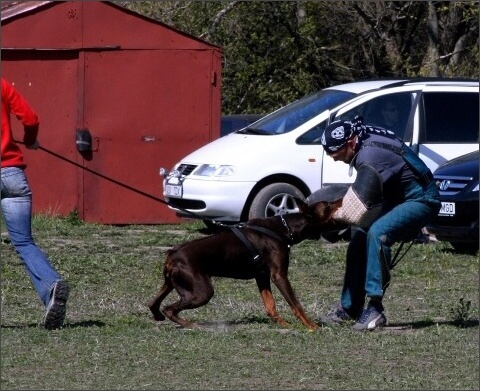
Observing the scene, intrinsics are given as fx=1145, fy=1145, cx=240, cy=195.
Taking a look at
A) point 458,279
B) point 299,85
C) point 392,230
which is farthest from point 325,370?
point 299,85

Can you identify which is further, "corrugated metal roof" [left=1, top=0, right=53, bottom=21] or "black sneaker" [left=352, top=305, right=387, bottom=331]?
"corrugated metal roof" [left=1, top=0, right=53, bottom=21]

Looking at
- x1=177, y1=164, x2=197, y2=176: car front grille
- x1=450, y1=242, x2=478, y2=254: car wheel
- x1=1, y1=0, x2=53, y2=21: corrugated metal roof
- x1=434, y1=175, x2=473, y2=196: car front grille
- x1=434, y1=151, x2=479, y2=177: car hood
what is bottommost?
x1=450, y1=242, x2=478, y2=254: car wheel

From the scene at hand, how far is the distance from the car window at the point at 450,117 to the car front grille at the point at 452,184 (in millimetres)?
1212

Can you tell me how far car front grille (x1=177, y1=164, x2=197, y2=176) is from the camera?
1365 cm

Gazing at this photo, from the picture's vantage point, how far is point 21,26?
49.4ft

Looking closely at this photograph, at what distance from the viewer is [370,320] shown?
7832mm

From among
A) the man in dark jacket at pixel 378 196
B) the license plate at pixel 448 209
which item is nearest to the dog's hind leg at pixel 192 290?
the man in dark jacket at pixel 378 196

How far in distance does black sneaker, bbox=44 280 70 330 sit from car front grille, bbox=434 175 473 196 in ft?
18.1

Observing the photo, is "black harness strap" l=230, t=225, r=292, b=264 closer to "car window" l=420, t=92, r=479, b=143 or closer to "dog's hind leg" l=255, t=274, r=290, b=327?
"dog's hind leg" l=255, t=274, r=290, b=327

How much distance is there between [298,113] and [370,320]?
6109 millimetres

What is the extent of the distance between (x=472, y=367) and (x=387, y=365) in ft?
1.59

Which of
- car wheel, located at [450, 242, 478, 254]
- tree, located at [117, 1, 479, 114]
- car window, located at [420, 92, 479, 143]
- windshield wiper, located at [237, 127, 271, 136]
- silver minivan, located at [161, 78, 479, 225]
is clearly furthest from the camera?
tree, located at [117, 1, 479, 114]

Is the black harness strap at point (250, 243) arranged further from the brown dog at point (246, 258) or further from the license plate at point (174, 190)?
the license plate at point (174, 190)

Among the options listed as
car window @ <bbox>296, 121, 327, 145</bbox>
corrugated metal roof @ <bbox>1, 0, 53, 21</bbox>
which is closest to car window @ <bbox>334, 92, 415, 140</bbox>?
car window @ <bbox>296, 121, 327, 145</bbox>
